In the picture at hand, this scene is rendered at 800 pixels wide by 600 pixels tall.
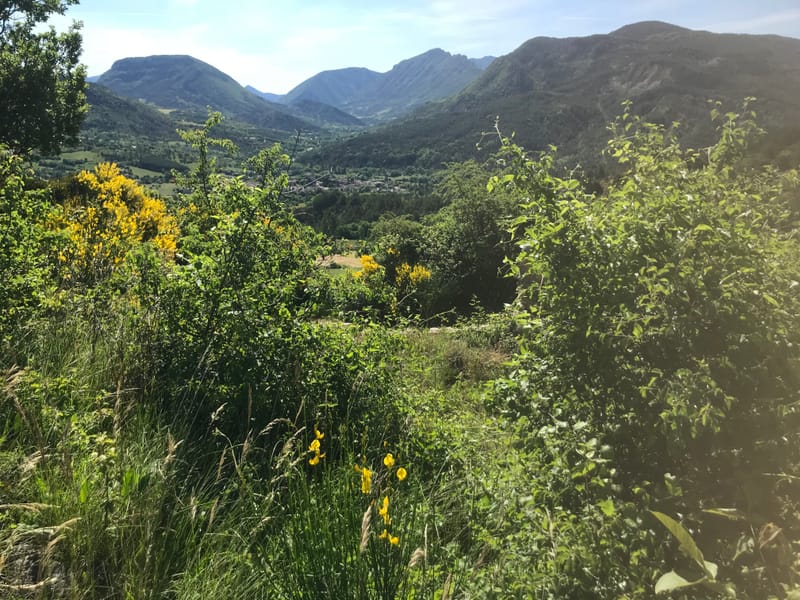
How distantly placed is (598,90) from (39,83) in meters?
168

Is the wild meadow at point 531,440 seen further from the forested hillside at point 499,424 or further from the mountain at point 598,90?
the mountain at point 598,90

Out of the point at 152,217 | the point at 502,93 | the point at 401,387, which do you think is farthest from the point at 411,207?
the point at 502,93

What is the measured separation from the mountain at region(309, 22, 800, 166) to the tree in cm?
7525

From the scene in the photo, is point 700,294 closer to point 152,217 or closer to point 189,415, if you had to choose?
point 189,415

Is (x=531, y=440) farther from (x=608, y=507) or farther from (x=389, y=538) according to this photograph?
(x=389, y=538)

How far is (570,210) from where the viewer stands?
1.98m

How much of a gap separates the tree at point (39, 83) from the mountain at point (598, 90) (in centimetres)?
7525

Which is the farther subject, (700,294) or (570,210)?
(570,210)

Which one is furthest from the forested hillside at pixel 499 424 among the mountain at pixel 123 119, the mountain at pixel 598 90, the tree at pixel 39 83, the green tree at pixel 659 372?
the mountain at pixel 123 119

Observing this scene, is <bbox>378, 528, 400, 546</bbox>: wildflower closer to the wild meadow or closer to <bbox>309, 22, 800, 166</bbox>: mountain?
the wild meadow

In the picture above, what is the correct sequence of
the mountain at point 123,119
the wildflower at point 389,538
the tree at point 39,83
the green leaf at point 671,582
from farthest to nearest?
the mountain at point 123,119 → the tree at point 39,83 → the wildflower at point 389,538 → the green leaf at point 671,582

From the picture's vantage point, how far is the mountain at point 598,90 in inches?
4171

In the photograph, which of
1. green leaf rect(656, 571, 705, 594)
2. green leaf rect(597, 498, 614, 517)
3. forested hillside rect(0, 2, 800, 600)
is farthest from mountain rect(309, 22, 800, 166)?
green leaf rect(656, 571, 705, 594)

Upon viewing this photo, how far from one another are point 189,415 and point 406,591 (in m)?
1.83
